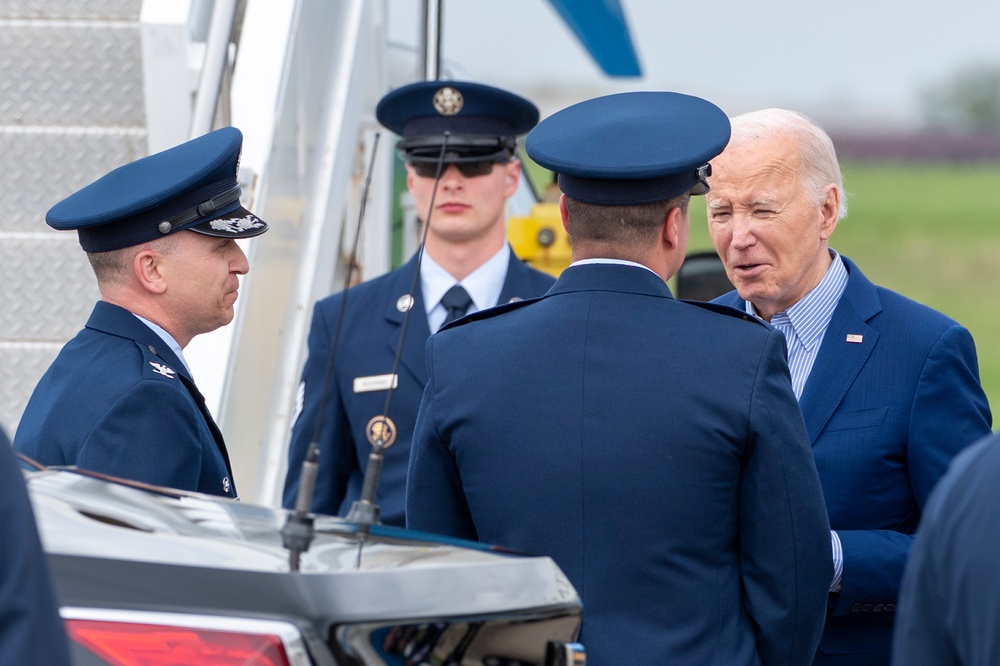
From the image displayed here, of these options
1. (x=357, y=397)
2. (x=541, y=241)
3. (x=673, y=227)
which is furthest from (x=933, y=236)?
(x=673, y=227)

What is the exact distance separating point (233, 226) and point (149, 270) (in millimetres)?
195

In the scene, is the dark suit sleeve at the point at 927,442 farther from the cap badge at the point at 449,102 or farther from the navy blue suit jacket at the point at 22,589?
the cap badge at the point at 449,102

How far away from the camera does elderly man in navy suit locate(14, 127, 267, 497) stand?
8.24ft

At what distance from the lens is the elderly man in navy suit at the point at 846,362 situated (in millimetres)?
2562

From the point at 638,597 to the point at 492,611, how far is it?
1.95 feet

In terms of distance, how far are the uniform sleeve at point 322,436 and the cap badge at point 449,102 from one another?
725 mm

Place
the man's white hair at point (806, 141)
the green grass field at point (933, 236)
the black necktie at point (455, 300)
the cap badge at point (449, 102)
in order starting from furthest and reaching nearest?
the green grass field at point (933, 236), the cap badge at point (449, 102), the black necktie at point (455, 300), the man's white hair at point (806, 141)

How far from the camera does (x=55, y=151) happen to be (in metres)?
4.60

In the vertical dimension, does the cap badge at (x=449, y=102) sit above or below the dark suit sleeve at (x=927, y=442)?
above

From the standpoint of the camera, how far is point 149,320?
9.18 ft

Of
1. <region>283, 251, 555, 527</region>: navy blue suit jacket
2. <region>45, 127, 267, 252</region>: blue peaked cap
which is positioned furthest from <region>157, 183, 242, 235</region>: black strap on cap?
<region>283, 251, 555, 527</region>: navy blue suit jacket

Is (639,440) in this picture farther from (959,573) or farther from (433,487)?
(959,573)

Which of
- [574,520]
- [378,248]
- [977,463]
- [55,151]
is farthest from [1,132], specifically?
[977,463]

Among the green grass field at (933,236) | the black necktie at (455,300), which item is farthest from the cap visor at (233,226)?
the green grass field at (933,236)
